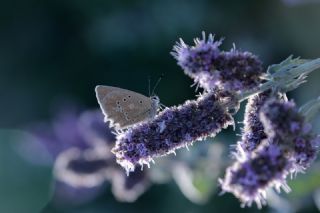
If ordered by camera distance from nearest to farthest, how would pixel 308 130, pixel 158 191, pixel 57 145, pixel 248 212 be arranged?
pixel 308 130
pixel 248 212
pixel 57 145
pixel 158 191

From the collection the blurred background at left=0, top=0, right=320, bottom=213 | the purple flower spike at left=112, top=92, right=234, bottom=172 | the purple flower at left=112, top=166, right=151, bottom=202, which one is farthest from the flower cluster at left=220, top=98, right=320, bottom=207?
the blurred background at left=0, top=0, right=320, bottom=213

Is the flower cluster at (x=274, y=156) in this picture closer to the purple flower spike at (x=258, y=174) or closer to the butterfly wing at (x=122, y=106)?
the purple flower spike at (x=258, y=174)

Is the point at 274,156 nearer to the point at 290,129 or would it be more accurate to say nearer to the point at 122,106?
the point at 290,129

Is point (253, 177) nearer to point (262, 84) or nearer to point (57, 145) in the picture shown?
point (262, 84)

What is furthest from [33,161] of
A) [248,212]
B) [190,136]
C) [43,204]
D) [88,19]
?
[190,136]

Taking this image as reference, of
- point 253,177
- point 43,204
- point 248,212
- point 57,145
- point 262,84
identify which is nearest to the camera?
point 253,177

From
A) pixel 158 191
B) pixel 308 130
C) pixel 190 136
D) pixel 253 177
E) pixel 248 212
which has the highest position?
pixel 158 191
